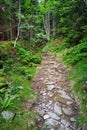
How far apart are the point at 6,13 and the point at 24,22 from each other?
2.34 meters

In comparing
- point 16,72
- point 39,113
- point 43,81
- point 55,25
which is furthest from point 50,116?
point 55,25

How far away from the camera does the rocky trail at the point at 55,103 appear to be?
5.49 m

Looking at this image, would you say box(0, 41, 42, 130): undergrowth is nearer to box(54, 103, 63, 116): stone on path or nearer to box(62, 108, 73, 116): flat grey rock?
box(54, 103, 63, 116): stone on path

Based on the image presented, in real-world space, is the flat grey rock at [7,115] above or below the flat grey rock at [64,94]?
above

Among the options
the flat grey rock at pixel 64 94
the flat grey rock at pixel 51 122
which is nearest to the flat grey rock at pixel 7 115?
the flat grey rock at pixel 51 122

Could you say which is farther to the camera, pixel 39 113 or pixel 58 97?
pixel 58 97

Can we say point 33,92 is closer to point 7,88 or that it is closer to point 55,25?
point 7,88

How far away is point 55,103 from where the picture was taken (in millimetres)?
6609

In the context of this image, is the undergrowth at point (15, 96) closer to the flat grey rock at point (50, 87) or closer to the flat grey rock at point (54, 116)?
the flat grey rock at point (54, 116)

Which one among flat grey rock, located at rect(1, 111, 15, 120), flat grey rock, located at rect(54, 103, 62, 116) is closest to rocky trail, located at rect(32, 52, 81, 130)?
flat grey rock, located at rect(54, 103, 62, 116)

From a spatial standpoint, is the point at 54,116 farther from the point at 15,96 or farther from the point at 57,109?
the point at 15,96

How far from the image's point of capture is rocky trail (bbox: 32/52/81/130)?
216 inches

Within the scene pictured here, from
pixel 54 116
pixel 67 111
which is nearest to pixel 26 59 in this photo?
pixel 67 111

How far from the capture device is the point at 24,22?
56.3 feet
